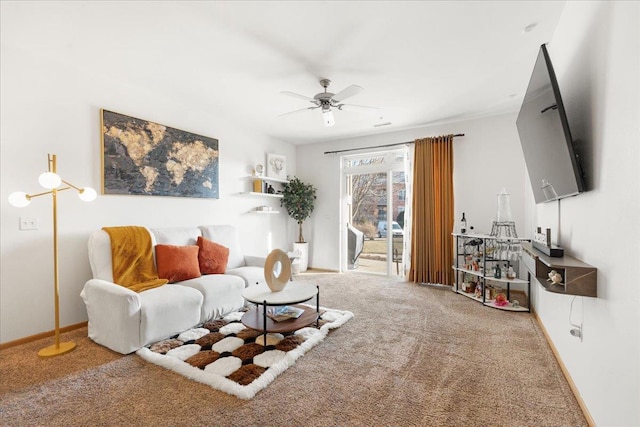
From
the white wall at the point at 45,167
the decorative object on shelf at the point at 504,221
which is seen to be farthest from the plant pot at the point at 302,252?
the decorative object on shelf at the point at 504,221

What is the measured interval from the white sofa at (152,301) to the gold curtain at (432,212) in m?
2.68

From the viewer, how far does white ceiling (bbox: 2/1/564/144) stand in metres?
2.05

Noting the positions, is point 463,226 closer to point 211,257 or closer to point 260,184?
point 260,184

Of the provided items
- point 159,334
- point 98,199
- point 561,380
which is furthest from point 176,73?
point 561,380

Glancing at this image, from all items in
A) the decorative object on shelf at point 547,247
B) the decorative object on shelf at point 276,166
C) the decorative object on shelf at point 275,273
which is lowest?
the decorative object on shelf at point 275,273

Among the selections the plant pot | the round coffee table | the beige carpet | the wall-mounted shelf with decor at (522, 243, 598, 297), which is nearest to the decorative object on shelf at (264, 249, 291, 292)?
the round coffee table

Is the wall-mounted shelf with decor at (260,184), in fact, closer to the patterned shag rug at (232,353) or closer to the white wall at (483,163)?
the white wall at (483,163)

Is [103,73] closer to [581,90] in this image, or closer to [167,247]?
[167,247]

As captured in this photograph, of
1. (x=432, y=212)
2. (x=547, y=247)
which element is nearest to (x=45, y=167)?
(x=547, y=247)

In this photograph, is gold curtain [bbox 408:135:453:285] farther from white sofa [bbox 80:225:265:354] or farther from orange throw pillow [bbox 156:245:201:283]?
orange throw pillow [bbox 156:245:201:283]

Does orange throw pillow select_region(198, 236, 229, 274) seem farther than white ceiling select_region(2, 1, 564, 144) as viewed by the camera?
Yes

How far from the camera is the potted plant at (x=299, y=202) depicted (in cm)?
549

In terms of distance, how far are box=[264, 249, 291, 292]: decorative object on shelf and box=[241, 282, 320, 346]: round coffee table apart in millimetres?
67

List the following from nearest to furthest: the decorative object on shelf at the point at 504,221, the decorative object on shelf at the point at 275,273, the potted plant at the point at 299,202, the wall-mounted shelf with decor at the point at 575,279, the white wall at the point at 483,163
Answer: the wall-mounted shelf with decor at the point at 575,279
the decorative object on shelf at the point at 275,273
the decorative object on shelf at the point at 504,221
the white wall at the point at 483,163
the potted plant at the point at 299,202
